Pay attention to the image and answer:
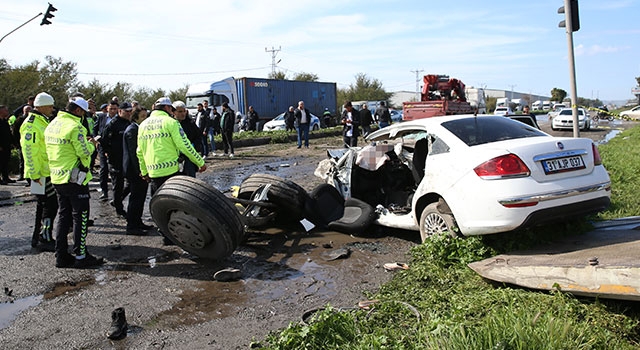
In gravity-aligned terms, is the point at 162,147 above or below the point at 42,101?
below

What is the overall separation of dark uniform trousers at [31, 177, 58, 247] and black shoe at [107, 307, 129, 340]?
2.98 m

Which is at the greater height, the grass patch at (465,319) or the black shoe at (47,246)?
the black shoe at (47,246)

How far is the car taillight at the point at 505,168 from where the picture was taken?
4508 millimetres

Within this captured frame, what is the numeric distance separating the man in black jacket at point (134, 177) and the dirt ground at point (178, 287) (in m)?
0.30

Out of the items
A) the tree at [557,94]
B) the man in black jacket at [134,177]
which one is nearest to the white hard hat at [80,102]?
the man in black jacket at [134,177]

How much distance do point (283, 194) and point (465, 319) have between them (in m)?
3.56

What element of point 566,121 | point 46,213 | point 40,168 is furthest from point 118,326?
point 566,121

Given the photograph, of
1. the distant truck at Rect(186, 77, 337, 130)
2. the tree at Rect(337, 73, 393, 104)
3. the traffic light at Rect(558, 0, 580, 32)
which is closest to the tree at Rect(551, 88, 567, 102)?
the tree at Rect(337, 73, 393, 104)

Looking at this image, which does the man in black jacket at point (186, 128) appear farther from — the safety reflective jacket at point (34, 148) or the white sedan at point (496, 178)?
the white sedan at point (496, 178)

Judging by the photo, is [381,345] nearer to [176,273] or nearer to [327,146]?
[176,273]

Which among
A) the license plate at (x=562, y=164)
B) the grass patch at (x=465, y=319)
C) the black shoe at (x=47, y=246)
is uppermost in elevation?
the license plate at (x=562, y=164)

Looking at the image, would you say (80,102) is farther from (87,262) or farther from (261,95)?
(261,95)

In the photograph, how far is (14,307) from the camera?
4.54m

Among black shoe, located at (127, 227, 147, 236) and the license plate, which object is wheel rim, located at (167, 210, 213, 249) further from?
the license plate
